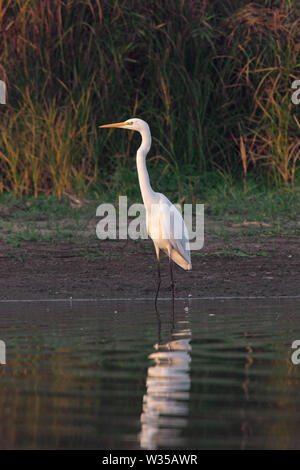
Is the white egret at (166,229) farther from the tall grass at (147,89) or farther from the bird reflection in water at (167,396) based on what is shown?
the tall grass at (147,89)

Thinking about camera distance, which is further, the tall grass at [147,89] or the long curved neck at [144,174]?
the tall grass at [147,89]

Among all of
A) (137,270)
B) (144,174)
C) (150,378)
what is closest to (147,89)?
(144,174)

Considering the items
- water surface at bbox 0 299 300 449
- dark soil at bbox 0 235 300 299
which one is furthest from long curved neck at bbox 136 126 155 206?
water surface at bbox 0 299 300 449

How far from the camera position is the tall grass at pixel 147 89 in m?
13.4

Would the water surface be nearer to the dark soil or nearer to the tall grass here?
the dark soil

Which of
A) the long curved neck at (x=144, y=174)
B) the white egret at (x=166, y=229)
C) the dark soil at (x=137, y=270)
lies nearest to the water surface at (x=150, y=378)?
the dark soil at (x=137, y=270)

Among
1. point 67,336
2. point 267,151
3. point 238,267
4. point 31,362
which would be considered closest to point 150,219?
point 238,267

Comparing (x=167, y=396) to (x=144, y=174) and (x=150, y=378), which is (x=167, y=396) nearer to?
(x=150, y=378)

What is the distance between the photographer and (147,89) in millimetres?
14328

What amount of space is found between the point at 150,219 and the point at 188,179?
4.10 m

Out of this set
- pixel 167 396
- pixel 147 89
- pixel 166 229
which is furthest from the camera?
pixel 147 89

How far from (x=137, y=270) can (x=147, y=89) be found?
Answer: 4694 millimetres

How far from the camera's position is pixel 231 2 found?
578 inches

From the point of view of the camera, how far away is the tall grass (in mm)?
13383
